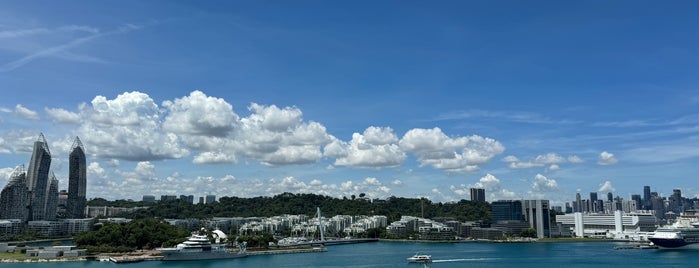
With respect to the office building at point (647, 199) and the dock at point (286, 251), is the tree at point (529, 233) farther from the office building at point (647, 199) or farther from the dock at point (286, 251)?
the office building at point (647, 199)

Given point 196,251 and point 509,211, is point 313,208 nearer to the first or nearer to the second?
point 509,211

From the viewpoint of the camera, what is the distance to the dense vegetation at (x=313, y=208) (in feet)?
390

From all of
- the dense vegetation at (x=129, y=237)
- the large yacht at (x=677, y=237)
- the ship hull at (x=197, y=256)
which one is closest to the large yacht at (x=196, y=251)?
the ship hull at (x=197, y=256)

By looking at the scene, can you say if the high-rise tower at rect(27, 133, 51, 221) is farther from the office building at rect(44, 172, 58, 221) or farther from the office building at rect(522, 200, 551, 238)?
the office building at rect(522, 200, 551, 238)

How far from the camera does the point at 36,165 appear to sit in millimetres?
96750

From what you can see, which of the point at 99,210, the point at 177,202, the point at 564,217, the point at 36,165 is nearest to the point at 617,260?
the point at 564,217

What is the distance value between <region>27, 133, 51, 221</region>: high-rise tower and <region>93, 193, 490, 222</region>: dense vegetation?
20055 millimetres

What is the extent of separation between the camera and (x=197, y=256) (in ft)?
164

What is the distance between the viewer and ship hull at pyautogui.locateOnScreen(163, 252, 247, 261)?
161 feet

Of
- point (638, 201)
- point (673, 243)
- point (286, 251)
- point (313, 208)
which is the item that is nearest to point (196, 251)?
point (286, 251)

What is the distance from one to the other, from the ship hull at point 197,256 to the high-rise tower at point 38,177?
60683mm

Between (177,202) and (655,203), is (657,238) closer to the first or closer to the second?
(177,202)

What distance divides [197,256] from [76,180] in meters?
71.3

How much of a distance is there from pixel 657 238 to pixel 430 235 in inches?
1263
